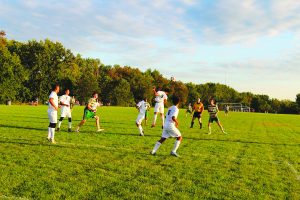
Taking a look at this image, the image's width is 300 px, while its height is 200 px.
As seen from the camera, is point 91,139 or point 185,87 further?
point 185,87

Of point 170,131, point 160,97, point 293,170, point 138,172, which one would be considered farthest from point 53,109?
point 160,97

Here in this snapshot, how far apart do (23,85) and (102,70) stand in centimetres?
4441

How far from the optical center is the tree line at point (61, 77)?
237ft

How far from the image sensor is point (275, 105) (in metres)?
132

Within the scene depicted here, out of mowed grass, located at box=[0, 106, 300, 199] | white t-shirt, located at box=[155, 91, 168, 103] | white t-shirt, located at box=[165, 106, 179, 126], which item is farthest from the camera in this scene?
white t-shirt, located at box=[155, 91, 168, 103]

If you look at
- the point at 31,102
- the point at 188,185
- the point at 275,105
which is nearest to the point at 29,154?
the point at 188,185

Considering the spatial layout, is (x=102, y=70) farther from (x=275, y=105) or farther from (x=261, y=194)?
(x=261, y=194)

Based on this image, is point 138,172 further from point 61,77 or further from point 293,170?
point 61,77

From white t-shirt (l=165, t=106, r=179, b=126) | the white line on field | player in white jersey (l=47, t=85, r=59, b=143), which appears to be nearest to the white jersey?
white t-shirt (l=165, t=106, r=179, b=126)

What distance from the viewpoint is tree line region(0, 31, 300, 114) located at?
7219 centimetres

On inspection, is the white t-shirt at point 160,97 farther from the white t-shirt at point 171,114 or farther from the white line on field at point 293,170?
the white line on field at point 293,170

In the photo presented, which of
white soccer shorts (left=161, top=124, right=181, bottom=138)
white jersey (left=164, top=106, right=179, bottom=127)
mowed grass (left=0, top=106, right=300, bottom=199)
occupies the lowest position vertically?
mowed grass (left=0, top=106, right=300, bottom=199)

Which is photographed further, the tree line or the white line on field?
the tree line

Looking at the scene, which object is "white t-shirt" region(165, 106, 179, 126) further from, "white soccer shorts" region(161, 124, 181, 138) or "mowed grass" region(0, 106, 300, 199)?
"mowed grass" region(0, 106, 300, 199)
